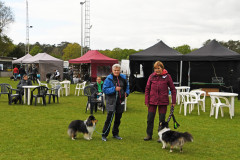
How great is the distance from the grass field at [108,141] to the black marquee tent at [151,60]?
641 centimetres

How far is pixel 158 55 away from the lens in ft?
46.9

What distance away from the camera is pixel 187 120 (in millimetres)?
7719

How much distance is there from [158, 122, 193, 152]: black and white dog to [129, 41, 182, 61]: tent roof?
960 centimetres

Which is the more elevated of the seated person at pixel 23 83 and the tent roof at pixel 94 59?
the tent roof at pixel 94 59

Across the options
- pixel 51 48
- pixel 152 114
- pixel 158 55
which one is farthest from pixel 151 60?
pixel 51 48

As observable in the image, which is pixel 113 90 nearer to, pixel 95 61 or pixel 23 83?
pixel 23 83

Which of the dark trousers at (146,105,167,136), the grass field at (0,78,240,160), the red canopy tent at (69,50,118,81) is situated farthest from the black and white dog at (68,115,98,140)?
the red canopy tent at (69,50,118,81)

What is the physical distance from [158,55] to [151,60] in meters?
0.45

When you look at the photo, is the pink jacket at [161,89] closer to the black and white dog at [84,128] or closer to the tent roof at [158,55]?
the black and white dog at [84,128]

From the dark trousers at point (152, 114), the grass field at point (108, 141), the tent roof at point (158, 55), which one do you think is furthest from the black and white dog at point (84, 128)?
the tent roof at point (158, 55)

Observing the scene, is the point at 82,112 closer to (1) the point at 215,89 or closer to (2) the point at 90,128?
(2) the point at 90,128

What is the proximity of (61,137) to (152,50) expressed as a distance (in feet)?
34.0

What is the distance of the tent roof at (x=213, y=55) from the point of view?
13.1 m

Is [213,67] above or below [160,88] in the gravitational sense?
above
